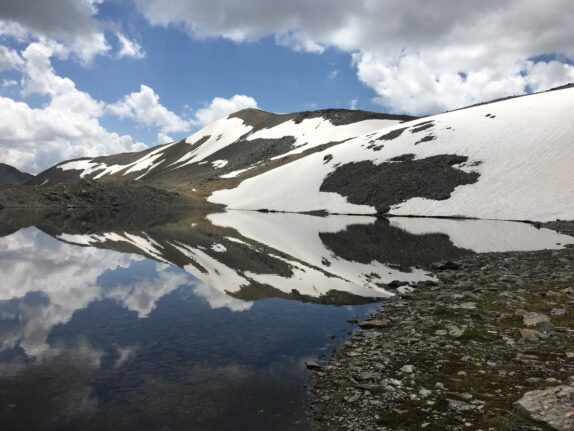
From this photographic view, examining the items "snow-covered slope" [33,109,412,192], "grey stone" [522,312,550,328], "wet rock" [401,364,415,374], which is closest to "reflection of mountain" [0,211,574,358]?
"grey stone" [522,312,550,328]

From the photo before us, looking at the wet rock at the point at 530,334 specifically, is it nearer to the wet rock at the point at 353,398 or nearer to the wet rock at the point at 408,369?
the wet rock at the point at 408,369

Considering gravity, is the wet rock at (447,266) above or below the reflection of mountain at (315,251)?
below

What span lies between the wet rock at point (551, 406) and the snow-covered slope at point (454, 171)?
5365 cm

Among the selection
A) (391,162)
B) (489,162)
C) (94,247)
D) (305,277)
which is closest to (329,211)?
(391,162)

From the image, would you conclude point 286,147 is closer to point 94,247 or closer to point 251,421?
point 94,247

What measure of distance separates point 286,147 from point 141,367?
145 metres

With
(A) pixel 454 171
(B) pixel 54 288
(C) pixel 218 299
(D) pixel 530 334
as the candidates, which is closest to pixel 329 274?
(C) pixel 218 299

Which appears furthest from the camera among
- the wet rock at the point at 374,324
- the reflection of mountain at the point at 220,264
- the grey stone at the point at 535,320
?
the reflection of mountain at the point at 220,264

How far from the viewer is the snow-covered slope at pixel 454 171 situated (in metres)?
64.3

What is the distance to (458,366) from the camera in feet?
37.2

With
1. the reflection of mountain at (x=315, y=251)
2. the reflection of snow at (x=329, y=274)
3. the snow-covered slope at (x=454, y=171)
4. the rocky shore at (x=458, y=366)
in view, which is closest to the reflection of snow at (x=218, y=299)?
the reflection of mountain at (x=315, y=251)

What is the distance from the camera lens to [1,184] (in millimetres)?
104812

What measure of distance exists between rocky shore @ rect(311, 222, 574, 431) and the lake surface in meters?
1.08

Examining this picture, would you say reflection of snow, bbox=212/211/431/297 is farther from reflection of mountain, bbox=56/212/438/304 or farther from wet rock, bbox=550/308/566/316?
wet rock, bbox=550/308/566/316
